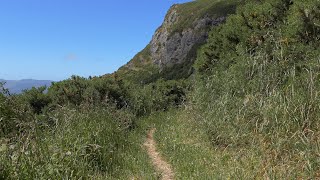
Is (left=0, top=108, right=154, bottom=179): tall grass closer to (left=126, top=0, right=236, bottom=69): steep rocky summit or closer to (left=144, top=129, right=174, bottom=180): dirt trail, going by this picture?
(left=144, top=129, right=174, bottom=180): dirt trail

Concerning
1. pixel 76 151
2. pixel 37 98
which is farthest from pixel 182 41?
pixel 76 151

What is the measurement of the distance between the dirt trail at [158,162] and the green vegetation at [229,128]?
190 millimetres

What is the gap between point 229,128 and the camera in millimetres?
9391

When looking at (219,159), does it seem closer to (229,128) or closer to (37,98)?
(229,128)

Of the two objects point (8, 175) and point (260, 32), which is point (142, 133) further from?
point (8, 175)

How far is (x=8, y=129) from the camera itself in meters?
7.97

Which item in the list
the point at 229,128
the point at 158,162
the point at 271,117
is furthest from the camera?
the point at 158,162

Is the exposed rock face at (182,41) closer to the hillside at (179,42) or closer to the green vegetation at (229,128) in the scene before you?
the hillside at (179,42)

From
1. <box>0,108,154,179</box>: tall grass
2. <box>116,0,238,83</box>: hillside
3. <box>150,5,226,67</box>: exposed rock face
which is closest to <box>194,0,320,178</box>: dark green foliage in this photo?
<box>0,108,154,179</box>: tall grass

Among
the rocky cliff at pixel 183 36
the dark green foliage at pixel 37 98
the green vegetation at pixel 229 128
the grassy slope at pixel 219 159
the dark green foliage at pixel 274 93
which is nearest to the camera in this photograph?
the grassy slope at pixel 219 159

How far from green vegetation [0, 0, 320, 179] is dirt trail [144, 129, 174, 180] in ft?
0.62

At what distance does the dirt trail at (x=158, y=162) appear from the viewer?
860 cm

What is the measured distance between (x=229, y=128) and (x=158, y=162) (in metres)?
2.01

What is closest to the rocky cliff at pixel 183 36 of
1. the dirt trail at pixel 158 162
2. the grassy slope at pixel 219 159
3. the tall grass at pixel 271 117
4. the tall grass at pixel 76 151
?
the dirt trail at pixel 158 162
